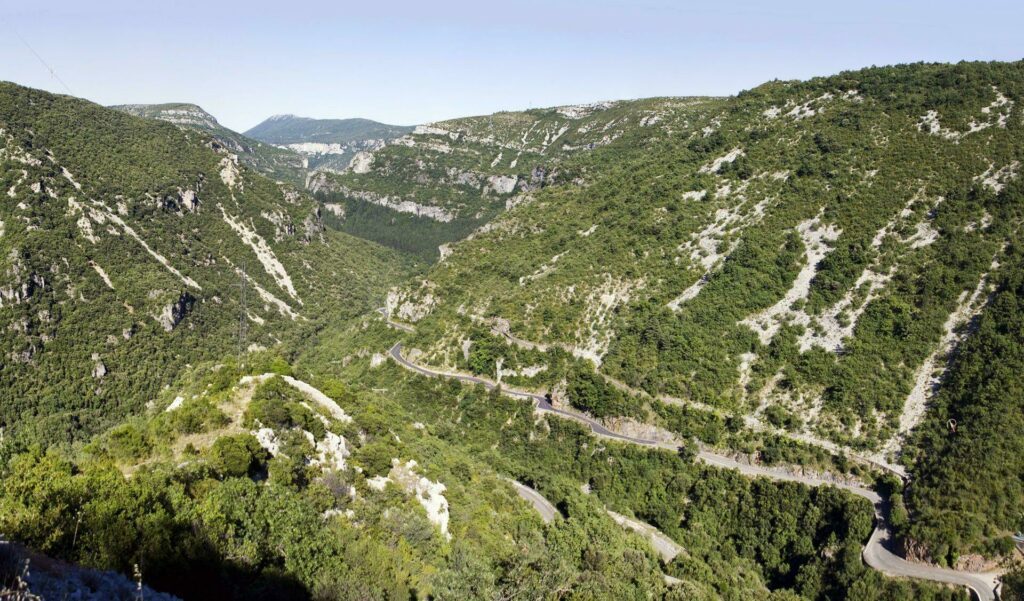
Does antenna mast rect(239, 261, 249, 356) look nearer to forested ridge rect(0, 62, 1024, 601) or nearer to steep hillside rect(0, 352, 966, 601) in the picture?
forested ridge rect(0, 62, 1024, 601)

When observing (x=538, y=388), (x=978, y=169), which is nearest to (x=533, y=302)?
(x=538, y=388)

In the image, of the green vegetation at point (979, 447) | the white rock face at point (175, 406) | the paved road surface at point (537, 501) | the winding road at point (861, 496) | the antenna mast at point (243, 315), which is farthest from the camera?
the antenna mast at point (243, 315)

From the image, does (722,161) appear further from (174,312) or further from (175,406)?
(174,312)

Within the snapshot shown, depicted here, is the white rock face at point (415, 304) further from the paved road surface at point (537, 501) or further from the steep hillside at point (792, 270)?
the paved road surface at point (537, 501)

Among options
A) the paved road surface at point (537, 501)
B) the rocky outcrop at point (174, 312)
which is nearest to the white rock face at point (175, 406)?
the paved road surface at point (537, 501)

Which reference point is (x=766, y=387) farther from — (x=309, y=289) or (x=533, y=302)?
(x=309, y=289)

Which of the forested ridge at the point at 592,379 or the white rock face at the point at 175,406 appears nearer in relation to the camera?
the forested ridge at the point at 592,379

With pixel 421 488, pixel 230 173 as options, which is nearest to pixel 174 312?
pixel 230 173
